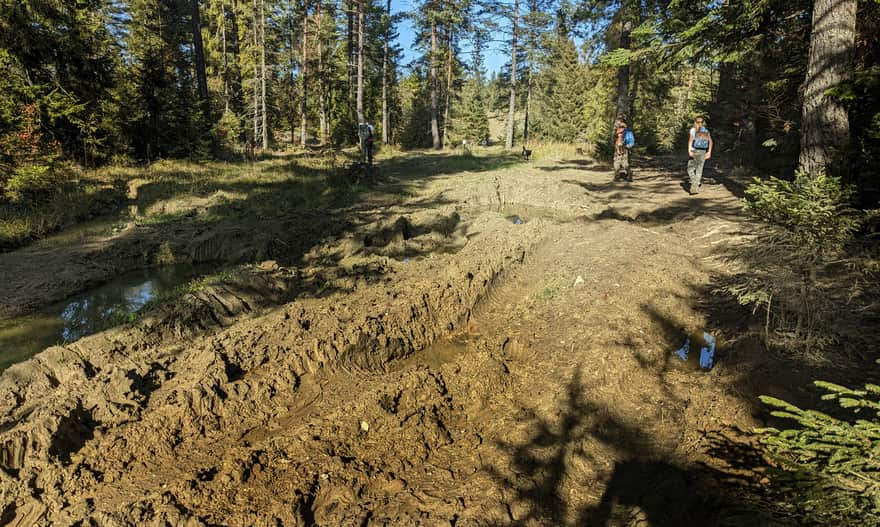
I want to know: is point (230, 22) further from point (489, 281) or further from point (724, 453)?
point (724, 453)

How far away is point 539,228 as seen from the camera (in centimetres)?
1061

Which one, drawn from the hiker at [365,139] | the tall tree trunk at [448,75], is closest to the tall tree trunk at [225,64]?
the hiker at [365,139]

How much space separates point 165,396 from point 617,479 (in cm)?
444

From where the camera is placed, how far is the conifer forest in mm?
3355

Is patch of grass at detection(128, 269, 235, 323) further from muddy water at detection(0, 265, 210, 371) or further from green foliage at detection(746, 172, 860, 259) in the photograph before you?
green foliage at detection(746, 172, 860, 259)

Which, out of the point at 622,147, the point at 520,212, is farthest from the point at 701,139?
Result: the point at 520,212

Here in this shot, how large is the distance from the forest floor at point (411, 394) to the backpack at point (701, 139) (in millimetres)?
2098

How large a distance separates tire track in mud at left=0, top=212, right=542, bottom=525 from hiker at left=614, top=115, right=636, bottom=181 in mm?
10408

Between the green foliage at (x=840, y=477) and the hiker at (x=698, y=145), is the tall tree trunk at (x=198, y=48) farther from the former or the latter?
the green foliage at (x=840, y=477)

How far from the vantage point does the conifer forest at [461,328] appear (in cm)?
336

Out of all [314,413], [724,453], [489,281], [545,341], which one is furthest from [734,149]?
[314,413]

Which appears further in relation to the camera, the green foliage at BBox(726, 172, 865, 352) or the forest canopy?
the forest canopy

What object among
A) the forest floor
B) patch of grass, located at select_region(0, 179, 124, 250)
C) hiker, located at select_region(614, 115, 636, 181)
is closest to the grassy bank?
patch of grass, located at select_region(0, 179, 124, 250)

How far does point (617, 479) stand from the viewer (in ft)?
11.6
